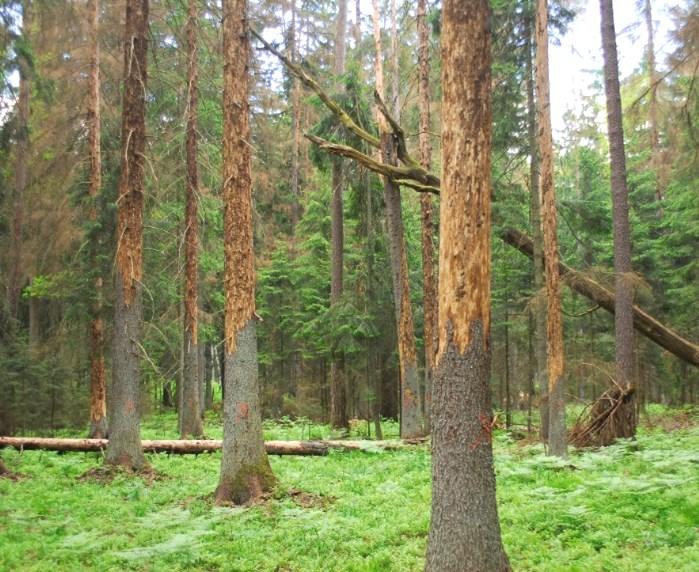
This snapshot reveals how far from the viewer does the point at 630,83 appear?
2050cm

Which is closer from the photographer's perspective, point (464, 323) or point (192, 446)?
point (464, 323)

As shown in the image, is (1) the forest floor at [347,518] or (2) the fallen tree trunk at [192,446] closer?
(1) the forest floor at [347,518]

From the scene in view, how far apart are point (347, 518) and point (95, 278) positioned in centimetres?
1130

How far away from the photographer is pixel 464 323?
16.1ft

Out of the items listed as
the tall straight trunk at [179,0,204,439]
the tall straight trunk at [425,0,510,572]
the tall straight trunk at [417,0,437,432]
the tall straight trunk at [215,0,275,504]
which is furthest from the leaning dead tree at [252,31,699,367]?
the tall straight trunk at [425,0,510,572]

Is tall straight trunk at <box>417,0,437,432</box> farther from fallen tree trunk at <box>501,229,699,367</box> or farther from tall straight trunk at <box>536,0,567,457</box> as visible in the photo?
tall straight trunk at <box>536,0,567,457</box>

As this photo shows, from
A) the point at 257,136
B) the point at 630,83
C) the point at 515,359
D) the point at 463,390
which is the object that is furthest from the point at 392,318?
the point at 463,390

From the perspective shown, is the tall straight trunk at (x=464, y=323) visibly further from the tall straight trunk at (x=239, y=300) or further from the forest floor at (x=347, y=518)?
the tall straight trunk at (x=239, y=300)

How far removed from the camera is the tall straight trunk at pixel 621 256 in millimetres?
12277

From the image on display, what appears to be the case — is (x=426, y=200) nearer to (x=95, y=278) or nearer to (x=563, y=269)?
(x=563, y=269)

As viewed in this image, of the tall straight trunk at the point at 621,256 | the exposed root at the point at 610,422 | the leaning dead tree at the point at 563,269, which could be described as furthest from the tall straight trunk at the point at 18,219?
the exposed root at the point at 610,422

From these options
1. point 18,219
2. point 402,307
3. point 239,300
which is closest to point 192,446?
point 402,307

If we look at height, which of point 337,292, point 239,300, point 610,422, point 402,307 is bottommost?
point 610,422

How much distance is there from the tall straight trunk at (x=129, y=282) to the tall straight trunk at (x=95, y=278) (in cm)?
533
